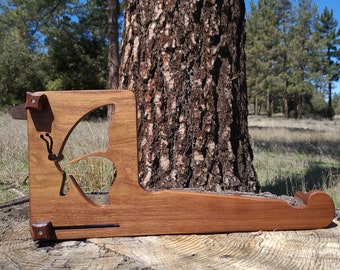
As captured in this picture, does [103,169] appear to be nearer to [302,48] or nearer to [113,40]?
[113,40]

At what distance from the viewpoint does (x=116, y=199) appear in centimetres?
135

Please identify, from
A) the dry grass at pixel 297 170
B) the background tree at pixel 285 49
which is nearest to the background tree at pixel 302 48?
the background tree at pixel 285 49

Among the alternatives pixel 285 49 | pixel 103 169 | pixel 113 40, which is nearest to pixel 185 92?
pixel 103 169

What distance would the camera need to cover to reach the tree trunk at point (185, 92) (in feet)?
6.29

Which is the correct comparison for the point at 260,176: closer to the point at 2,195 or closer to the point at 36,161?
the point at 2,195

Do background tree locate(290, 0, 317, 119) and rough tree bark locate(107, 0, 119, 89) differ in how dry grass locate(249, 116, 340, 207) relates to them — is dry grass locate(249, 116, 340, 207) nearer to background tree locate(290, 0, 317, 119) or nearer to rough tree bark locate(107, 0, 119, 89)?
rough tree bark locate(107, 0, 119, 89)

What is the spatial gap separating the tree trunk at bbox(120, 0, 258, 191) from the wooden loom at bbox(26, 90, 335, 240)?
573 millimetres

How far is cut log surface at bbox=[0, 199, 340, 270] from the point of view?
111 cm

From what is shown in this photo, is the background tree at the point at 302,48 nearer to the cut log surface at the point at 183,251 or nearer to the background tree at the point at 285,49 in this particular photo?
the background tree at the point at 285,49

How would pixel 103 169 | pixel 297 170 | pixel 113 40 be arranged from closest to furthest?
pixel 103 169
pixel 297 170
pixel 113 40

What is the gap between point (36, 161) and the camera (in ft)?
4.38

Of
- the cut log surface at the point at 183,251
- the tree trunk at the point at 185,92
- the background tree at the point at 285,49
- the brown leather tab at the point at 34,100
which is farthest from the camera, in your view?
the background tree at the point at 285,49

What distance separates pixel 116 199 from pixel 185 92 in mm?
793

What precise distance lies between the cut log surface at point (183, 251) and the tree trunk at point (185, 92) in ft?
2.06
